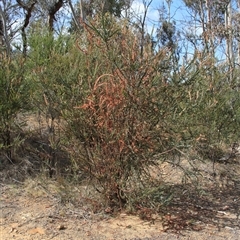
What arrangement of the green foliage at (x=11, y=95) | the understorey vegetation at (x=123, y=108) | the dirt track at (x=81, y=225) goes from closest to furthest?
the dirt track at (x=81, y=225)
the understorey vegetation at (x=123, y=108)
the green foliage at (x=11, y=95)

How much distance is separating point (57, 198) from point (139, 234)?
1349 millimetres

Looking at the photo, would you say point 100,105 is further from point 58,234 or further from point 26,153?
point 26,153

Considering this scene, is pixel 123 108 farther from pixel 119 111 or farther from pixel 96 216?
pixel 96 216

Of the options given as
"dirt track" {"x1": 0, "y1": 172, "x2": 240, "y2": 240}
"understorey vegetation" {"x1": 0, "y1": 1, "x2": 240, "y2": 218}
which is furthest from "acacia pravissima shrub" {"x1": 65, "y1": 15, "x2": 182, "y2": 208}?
"dirt track" {"x1": 0, "y1": 172, "x2": 240, "y2": 240}

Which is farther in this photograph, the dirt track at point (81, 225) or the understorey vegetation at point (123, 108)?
the understorey vegetation at point (123, 108)

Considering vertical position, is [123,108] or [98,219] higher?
[123,108]

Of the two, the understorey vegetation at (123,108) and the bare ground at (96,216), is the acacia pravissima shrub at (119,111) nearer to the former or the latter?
the understorey vegetation at (123,108)

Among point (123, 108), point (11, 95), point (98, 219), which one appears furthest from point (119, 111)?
point (11, 95)

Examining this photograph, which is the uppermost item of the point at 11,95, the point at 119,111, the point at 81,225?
the point at 11,95

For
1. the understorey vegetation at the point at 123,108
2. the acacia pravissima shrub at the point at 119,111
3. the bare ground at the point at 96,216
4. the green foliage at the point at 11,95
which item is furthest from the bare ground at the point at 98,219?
the green foliage at the point at 11,95

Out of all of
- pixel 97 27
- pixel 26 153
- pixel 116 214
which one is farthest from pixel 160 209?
pixel 26 153

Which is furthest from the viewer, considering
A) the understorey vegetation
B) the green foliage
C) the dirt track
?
the green foliage

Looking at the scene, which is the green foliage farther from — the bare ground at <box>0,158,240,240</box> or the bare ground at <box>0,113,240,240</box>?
the bare ground at <box>0,158,240,240</box>

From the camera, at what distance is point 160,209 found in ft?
15.6
